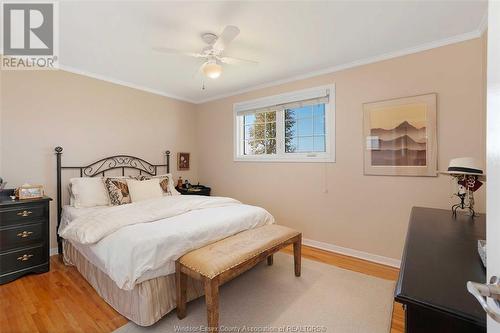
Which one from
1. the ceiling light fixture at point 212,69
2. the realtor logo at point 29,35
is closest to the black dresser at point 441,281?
the ceiling light fixture at point 212,69

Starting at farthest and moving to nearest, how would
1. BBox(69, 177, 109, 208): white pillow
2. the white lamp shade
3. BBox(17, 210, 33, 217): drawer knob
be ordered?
BBox(69, 177, 109, 208): white pillow → BBox(17, 210, 33, 217): drawer knob → the white lamp shade

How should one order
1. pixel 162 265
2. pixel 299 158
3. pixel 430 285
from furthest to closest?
pixel 299 158, pixel 162 265, pixel 430 285

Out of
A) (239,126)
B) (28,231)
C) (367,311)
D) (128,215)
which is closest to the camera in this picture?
(367,311)

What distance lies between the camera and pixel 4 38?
2330 millimetres

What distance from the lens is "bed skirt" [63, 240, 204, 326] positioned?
1705 millimetres

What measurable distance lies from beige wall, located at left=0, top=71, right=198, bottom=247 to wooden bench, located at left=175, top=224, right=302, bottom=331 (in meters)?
2.35

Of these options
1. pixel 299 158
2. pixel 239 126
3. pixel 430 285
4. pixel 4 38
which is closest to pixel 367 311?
pixel 430 285

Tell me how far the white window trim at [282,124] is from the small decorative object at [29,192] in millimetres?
2635

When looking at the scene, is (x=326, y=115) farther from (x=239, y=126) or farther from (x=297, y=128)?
(x=239, y=126)

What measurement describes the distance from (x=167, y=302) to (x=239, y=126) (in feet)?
9.83

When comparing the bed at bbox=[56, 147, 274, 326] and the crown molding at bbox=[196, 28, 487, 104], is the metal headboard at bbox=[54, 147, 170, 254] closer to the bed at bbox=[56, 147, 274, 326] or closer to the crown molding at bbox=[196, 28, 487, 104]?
the bed at bbox=[56, 147, 274, 326]

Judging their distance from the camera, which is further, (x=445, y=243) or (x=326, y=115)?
(x=326, y=115)

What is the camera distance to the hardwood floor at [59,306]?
1.75 m

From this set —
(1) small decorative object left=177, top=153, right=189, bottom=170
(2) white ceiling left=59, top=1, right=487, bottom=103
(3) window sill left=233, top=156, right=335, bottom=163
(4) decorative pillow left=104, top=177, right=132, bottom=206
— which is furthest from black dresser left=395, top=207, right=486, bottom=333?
(1) small decorative object left=177, top=153, right=189, bottom=170
